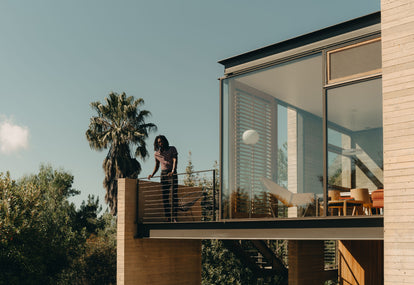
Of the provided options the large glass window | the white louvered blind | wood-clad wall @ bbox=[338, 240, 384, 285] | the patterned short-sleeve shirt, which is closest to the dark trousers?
the patterned short-sleeve shirt

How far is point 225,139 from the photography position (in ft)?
30.8

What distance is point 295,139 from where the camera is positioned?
914 centimetres

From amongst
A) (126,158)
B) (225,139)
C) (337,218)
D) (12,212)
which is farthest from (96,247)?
(337,218)

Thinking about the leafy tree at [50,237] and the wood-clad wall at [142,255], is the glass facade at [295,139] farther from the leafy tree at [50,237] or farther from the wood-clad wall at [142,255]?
the leafy tree at [50,237]

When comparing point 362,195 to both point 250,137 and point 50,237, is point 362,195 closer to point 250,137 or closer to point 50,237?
point 250,137

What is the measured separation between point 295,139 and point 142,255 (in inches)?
182

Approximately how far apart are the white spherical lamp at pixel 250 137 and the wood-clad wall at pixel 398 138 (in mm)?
2807

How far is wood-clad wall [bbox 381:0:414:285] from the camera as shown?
21.7 ft

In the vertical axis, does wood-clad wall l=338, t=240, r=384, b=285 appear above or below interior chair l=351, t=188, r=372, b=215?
below

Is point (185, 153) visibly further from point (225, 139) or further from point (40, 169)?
point (225, 139)

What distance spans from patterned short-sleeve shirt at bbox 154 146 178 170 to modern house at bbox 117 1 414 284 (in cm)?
128

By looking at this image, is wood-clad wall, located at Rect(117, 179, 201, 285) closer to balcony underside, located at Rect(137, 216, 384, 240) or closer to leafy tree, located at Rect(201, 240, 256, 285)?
balcony underside, located at Rect(137, 216, 384, 240)

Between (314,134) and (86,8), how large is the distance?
80.9 feet

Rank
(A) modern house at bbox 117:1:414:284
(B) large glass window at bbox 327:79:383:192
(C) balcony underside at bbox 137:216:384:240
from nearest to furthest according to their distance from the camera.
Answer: (A) modern house at bbox 117:1:414:284 → (C) balcony underside at bbox 137:216:384:240 → (B) large glass window at bbox 327:79:383:192
